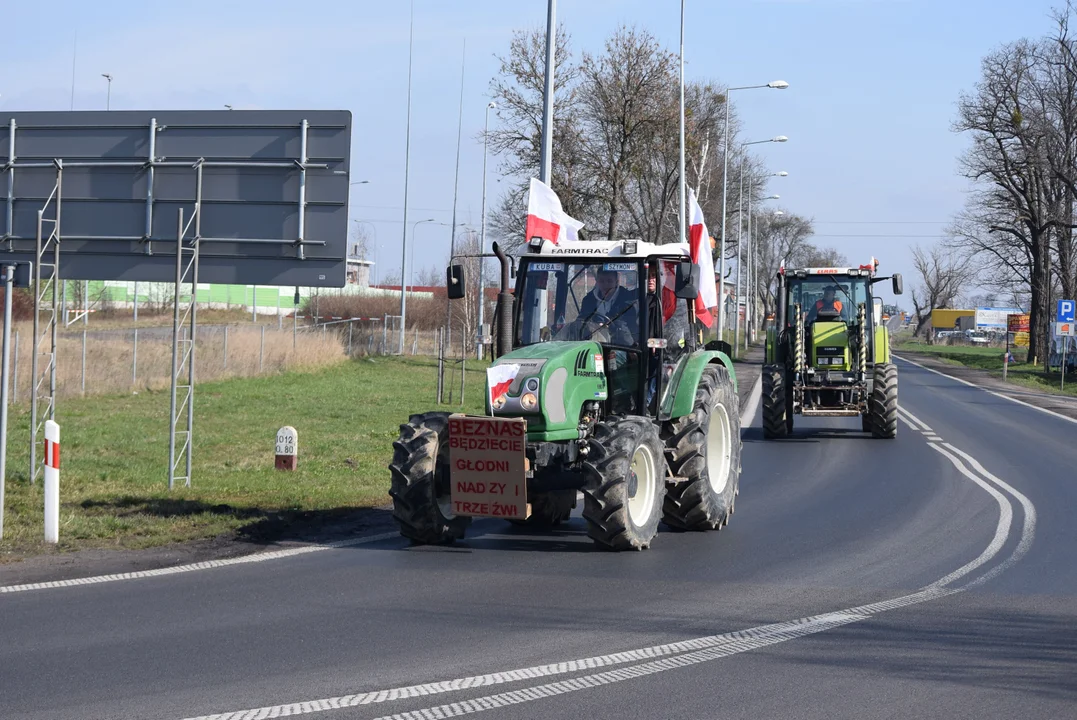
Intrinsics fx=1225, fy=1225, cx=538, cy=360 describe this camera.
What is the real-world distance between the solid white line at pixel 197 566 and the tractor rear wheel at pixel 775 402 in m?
12.3

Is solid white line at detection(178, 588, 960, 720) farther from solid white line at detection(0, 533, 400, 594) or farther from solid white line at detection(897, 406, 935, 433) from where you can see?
solid white line at detection(897, 406, 935, 433)

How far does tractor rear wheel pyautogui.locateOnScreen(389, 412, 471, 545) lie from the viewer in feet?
34.2

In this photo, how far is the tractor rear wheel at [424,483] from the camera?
10430 millimetres

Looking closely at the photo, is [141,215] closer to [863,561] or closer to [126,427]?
[126,427]

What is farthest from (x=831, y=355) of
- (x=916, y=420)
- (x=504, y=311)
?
(x=504, y=311)

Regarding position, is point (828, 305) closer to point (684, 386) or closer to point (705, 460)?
point (684, 386)

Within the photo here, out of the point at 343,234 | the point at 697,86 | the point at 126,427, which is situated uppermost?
the point at 697,86

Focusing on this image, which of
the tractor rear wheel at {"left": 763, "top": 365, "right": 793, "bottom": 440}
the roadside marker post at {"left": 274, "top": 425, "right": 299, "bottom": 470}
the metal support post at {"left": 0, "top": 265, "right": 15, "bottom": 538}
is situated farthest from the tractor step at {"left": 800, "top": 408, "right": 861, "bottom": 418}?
the metal support post at {"left": 0, "top": 265, "right": 15, "bottom": 538}

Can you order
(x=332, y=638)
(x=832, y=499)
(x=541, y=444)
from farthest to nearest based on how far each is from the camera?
(x=832, y=499), (x=541, y=444), (x=332, y=638)

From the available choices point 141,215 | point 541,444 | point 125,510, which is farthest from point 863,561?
point 141,215

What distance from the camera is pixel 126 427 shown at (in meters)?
22.2

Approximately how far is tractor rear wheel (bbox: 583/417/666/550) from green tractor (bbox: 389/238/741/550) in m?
0.01

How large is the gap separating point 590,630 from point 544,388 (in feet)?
9.50

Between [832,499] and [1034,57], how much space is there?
2044 inches
